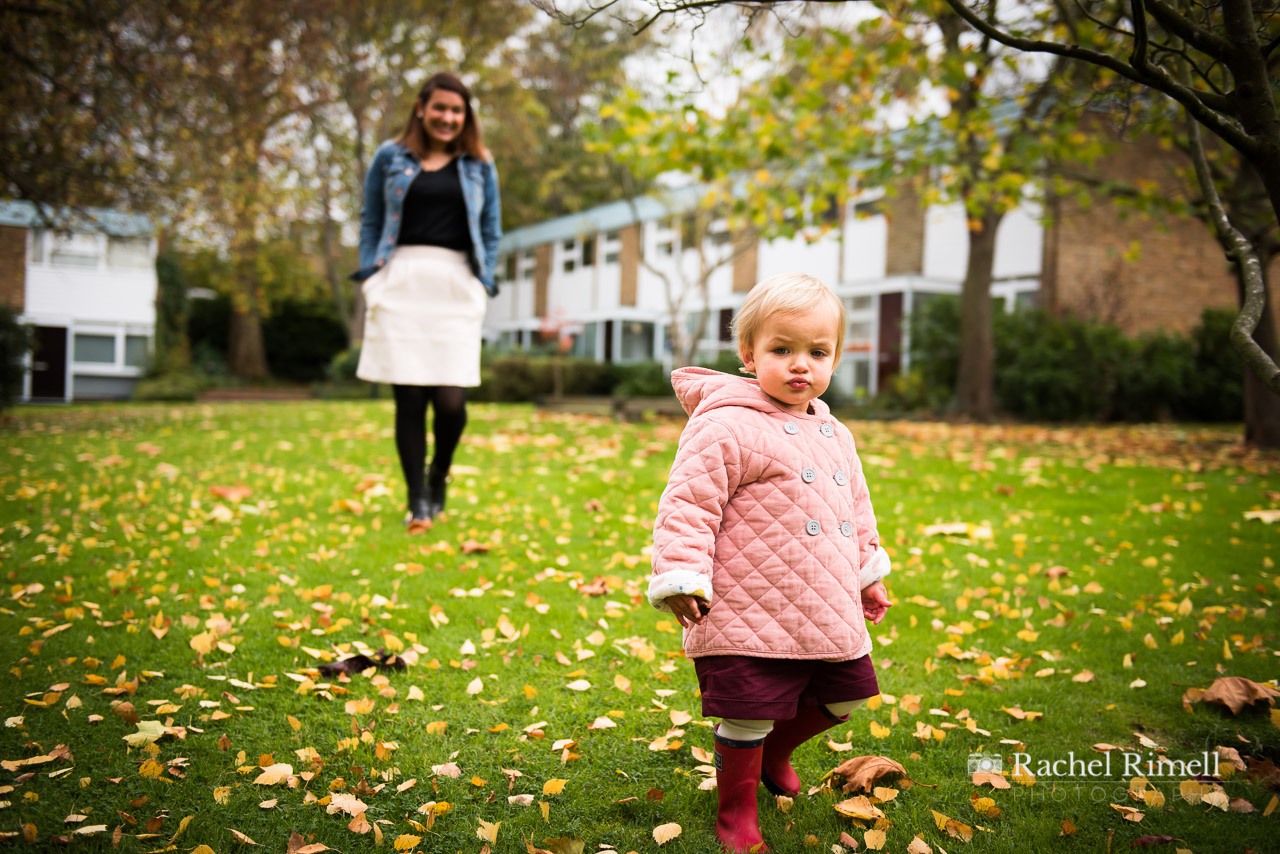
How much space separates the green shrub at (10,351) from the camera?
12617 mm

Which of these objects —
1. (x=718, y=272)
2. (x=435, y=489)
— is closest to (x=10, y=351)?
(x=435, y=489)

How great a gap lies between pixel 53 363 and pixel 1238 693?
31276 mm

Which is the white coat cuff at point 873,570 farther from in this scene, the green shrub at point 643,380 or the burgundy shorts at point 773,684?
the green shrub at point 643,380

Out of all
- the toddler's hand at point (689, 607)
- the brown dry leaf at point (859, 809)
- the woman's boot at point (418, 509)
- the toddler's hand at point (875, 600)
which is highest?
the toddler's hand at point (689, 607)

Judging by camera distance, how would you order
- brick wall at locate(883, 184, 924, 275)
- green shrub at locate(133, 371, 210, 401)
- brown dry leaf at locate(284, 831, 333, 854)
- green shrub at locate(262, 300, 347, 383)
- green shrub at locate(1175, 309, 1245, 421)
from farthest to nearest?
green shrub at locate(262, 300, 347, 383), green shrub at locate(133, 371, 210, 401), brick wall at locate(883, 184, 924, 275), green shrub at locate(1175, 309, 1245, 421), brown dry leaf at locate(284, 831, 333, 854)

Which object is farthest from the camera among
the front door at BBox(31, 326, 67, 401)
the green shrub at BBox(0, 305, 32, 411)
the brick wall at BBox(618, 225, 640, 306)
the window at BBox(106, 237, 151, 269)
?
the window at BBox(106, 237, 151, 269)

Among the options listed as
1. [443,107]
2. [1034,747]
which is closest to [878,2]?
[443,107]

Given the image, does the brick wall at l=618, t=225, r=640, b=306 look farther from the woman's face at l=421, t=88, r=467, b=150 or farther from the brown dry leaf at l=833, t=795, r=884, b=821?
the brown dry leaf at l=833, t=795, r=884, b=821

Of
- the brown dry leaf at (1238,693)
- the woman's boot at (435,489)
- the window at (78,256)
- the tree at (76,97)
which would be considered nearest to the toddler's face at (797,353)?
the brown dry leaf at (1238,693)

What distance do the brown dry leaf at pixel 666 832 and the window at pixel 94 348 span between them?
101 ft

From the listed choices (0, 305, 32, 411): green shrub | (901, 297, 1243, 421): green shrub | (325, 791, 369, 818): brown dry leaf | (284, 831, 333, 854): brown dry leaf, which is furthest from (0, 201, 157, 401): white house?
(284, 831, 333, 854): brown dry leaf

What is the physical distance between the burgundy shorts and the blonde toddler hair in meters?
0.73

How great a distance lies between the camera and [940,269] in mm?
18453

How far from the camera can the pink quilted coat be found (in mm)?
1925
